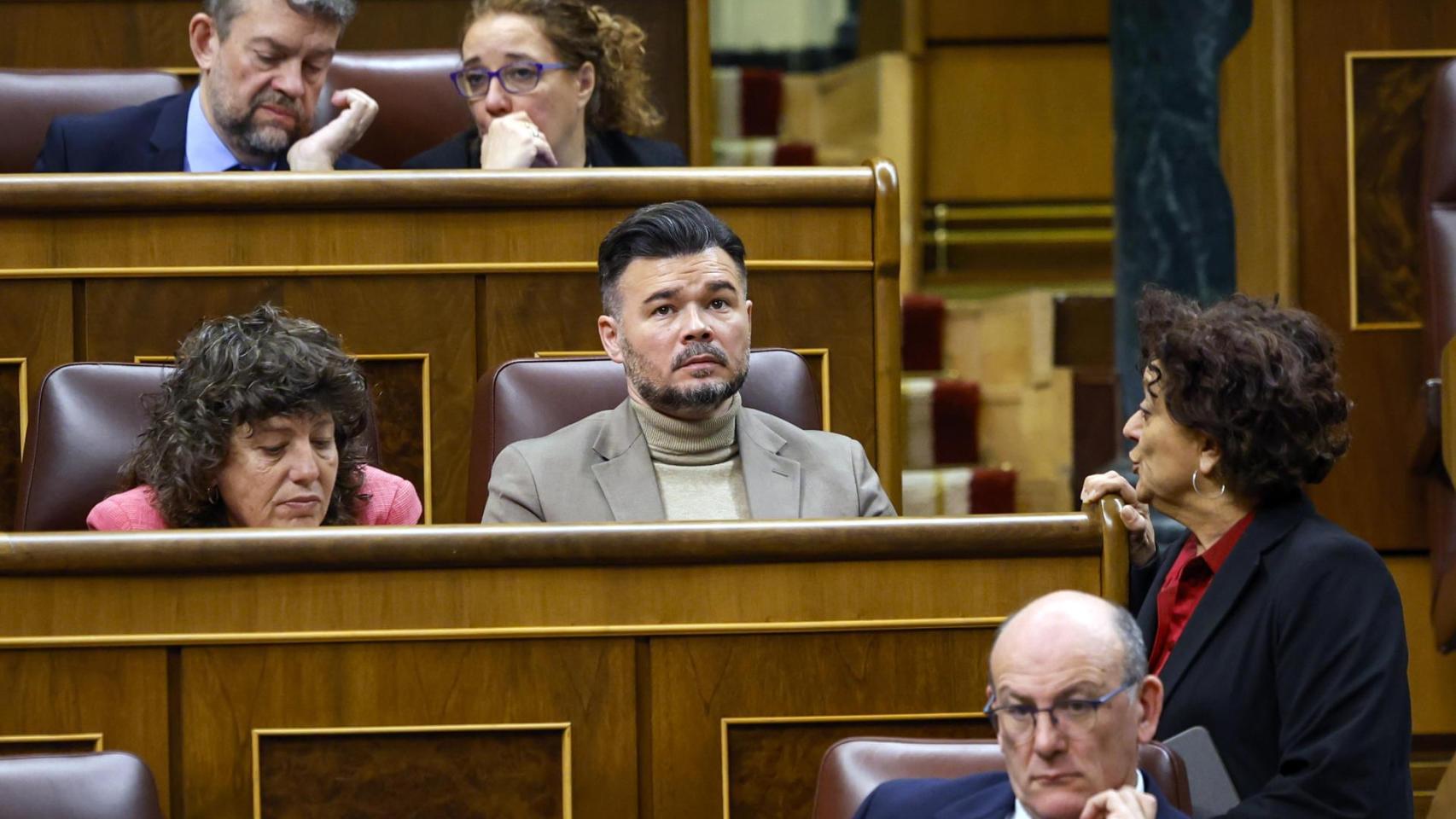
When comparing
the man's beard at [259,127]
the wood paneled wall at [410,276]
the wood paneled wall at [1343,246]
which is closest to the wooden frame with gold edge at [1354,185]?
the wood paneled wall at [1343,246]

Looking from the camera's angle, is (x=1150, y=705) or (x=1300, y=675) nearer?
(x=1150, y=705)

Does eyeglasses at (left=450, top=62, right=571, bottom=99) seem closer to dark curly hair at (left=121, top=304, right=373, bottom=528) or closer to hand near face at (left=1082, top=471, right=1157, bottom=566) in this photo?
dark curly hair at (left=121, top=304, right=373, bottom=528)

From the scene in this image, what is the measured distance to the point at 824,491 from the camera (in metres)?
1.86

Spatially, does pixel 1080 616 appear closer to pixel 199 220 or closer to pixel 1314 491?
pixel 199 220

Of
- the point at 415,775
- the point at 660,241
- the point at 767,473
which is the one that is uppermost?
the point at 660,241

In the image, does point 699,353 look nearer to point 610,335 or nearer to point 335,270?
point 610,335

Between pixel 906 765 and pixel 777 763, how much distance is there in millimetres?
197

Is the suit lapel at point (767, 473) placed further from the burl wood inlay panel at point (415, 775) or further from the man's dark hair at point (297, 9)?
the man's dark hair at point (297, 9)

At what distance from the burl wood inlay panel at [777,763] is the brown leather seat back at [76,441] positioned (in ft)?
2.25

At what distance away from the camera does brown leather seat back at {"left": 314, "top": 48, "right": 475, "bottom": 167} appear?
2705 millimetres

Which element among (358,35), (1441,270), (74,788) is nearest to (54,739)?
(74,788)

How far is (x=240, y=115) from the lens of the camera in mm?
2365

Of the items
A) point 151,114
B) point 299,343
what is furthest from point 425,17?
point 299,343

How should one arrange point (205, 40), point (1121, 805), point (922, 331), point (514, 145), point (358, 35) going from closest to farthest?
point (1121, 805), point (514, 145), point (205, 40), point (358, 35), point (922, 331)
